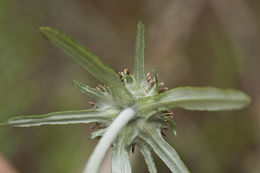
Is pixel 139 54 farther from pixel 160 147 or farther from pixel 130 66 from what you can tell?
pixel 130 66

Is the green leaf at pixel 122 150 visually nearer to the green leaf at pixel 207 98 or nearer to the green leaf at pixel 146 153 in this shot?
the green leaf at pixel 146 153

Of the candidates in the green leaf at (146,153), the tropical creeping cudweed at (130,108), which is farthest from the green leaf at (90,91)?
the green leaf at (146,153)

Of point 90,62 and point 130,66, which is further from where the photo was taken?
point 130,66

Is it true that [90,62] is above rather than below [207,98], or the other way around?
above

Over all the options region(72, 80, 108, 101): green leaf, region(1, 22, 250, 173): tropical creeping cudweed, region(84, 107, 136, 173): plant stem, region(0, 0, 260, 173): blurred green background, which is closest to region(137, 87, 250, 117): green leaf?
region(1, 22, 250, 173): tropical creeping cudweed

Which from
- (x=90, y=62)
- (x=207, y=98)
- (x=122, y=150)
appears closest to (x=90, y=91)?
(x=90, y=62)

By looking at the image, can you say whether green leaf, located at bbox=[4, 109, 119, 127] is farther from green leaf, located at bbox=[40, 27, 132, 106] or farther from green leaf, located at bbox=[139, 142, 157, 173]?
green leaf, located at bbox=[139, 142, 157, 173]
